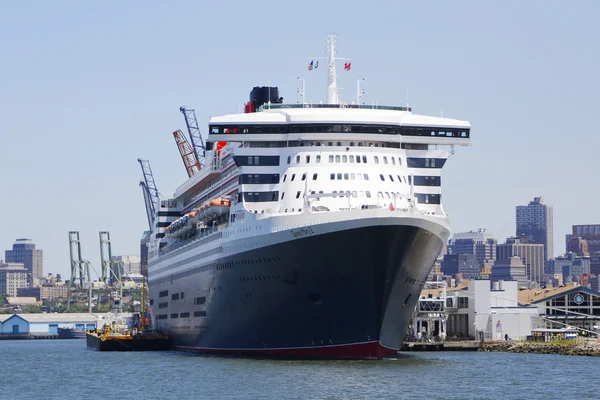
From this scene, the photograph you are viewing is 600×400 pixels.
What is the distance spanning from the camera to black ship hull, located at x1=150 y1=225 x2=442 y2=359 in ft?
183

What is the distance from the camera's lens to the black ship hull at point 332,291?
55.8 metres

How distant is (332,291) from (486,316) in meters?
35.6

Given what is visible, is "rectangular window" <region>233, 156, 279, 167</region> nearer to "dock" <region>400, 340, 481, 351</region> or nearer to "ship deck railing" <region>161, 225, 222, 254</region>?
"ship deck railing" <region>161, 225, 222, 254</region>

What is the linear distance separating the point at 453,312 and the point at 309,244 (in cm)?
3705

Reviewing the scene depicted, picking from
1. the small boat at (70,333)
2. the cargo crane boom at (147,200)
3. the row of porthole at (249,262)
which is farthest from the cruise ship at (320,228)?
the small boat at (70,333)

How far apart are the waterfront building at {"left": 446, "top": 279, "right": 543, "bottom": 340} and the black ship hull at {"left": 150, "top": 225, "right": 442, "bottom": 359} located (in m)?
29.0

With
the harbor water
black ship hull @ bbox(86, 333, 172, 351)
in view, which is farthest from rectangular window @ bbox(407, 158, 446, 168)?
black ship hull @ bbox(86, 333, 172, 351)

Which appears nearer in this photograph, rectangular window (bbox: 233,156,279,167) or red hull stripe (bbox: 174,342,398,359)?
red hull stripe (bbox: 174,342,398,359)

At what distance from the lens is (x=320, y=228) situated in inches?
2210

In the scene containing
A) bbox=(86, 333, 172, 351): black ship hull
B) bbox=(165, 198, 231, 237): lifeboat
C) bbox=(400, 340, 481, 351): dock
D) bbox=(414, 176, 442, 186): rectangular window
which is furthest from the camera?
bbox=(86, 333, 172, 351): black ship hull

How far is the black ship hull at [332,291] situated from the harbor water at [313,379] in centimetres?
117

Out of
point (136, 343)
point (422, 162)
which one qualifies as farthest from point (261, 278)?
point (136, 343)

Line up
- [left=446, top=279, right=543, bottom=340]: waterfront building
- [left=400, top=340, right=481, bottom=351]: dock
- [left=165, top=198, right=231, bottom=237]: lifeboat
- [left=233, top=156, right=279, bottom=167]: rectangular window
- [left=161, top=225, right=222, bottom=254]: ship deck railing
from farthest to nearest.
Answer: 1. [left=446, top=279, right=543, bottom=340]: waterfront building
2. [left=400, top=340, right=481, bottom=351]: dock
3. [left=161, top=225, right=222, bottom=254]: ship deck railing
4. [left=165, top=198, right=231, bottom=237]: lifeboat
5. [left=233, top=156, right=279, bottom=167]: rectangular window

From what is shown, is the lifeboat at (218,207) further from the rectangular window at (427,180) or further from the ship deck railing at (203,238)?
the rectangular window at (427,180)
